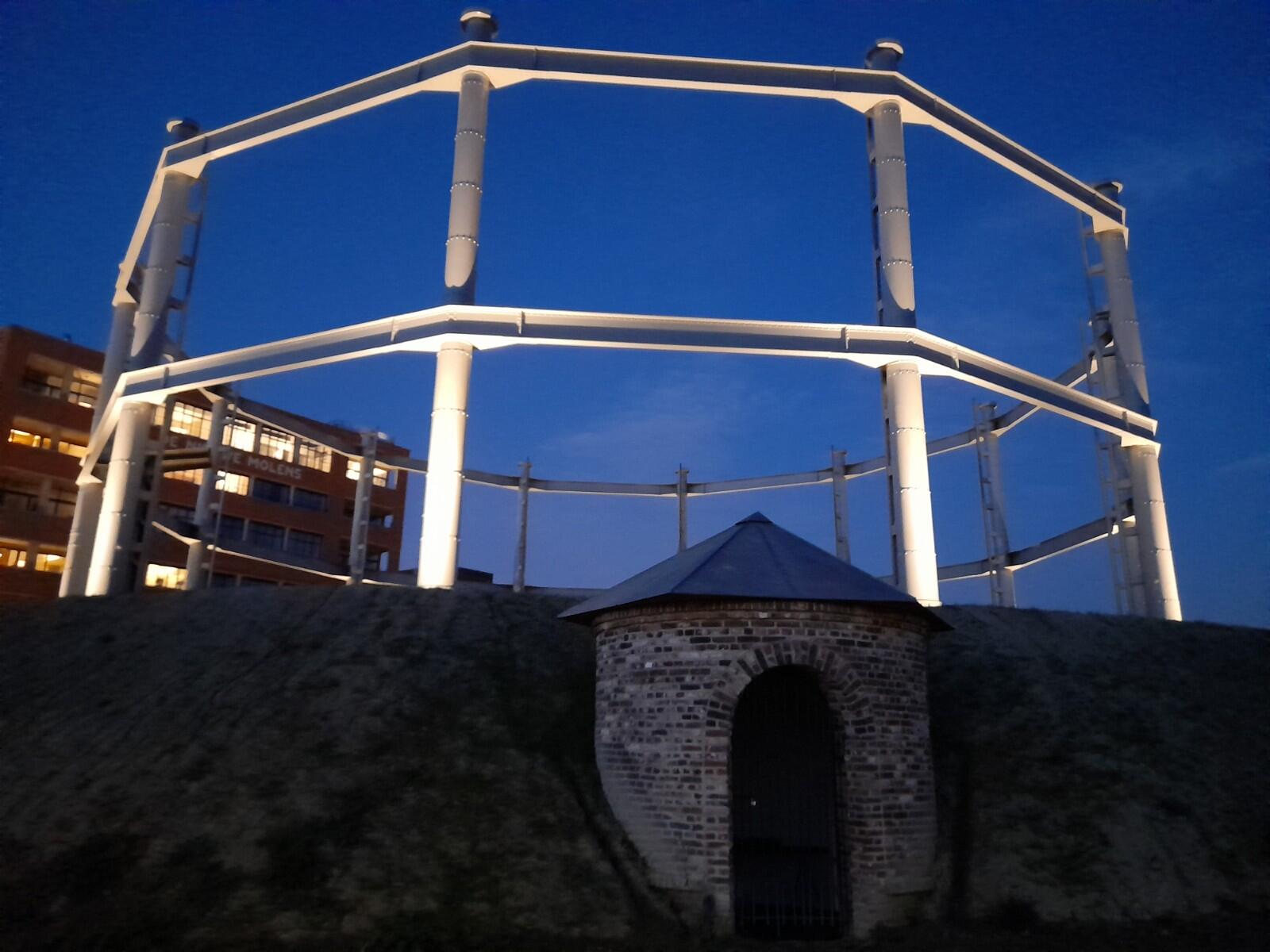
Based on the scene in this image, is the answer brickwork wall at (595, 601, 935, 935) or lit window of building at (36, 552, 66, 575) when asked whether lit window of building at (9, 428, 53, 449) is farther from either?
brickwork wall at (595, 601, 935, 935)

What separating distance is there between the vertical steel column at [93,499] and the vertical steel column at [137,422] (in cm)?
219

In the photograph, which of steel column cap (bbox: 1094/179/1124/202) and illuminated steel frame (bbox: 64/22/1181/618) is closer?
illuminated steel frame (bbox: 64/22/1181/618)

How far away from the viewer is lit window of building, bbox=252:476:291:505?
56.5 meters

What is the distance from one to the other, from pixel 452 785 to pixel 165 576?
4319cm

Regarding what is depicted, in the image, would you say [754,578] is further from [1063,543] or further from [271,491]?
[271,491]

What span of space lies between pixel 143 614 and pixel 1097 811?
16615 millimetres

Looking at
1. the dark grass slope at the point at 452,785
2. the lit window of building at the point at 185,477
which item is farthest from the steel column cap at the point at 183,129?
the lit window of building at the point at 185,477

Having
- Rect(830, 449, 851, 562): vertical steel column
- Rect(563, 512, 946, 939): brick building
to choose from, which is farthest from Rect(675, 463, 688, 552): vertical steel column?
Rect(563, 512, 946, 939): brick building

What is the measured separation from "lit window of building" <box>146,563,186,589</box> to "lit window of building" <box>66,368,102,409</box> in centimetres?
880

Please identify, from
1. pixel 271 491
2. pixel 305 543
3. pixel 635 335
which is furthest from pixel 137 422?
pixel 305 543

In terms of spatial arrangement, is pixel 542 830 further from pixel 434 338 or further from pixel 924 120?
pixel 924 120

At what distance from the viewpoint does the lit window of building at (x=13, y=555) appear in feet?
145

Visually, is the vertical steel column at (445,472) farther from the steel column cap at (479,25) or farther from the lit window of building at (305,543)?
the lit window of building at (305,543)

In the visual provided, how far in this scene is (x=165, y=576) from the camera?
4959 cm
